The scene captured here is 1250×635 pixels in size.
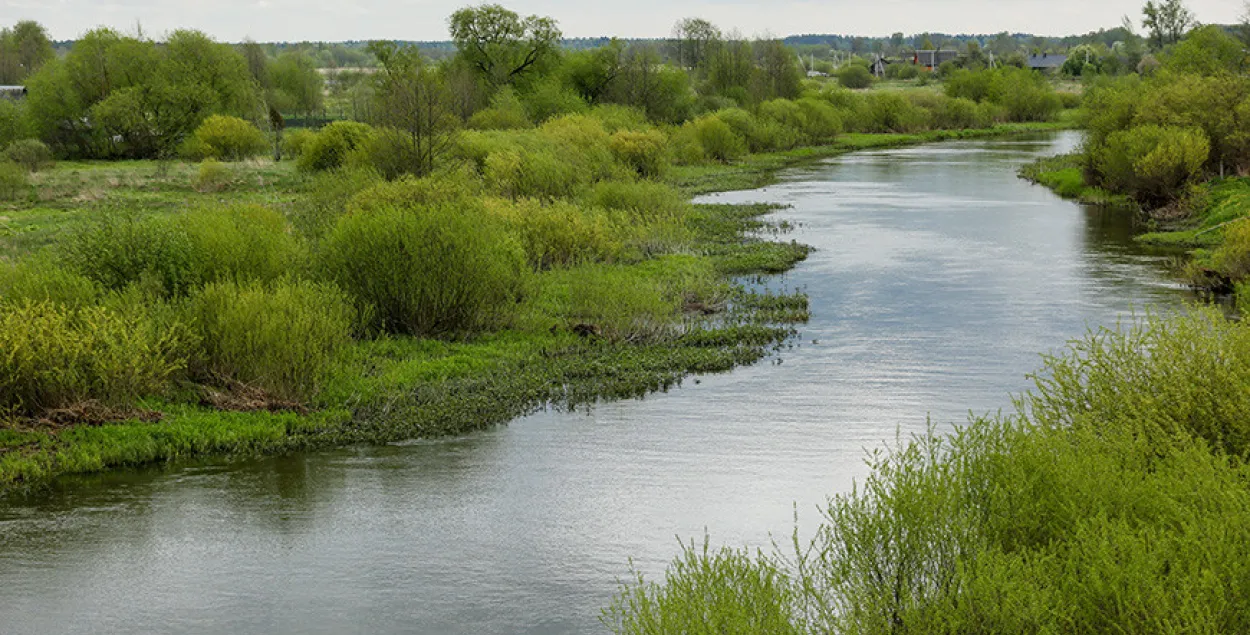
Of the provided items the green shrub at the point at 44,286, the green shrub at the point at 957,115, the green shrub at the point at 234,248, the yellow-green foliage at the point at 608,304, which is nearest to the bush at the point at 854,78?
the green shrub at the point at 957,115

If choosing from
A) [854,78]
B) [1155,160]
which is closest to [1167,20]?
[854,78]

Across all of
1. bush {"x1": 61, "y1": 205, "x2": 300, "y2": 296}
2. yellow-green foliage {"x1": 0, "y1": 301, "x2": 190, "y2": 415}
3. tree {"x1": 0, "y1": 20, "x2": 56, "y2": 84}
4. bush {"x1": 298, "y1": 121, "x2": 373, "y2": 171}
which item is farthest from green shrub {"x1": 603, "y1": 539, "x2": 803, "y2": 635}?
tree {"x1": 0, "y1": 20, "x2": 56, "y2": 84}

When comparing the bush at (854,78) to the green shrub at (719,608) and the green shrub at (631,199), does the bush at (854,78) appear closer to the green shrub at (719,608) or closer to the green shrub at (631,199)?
the green shrub at (631,199)

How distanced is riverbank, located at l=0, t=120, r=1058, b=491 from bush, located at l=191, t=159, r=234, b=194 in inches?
653

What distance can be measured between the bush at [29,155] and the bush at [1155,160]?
45029 millimetres

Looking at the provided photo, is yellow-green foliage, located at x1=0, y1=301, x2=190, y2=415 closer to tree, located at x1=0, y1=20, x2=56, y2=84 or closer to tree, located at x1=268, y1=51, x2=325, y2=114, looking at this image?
tree, located at x1=268, y1=51, x2=325, y2=114

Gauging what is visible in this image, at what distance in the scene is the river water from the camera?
12695mm

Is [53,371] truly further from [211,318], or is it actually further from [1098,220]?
[1098,220]

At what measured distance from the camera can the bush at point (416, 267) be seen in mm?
23078

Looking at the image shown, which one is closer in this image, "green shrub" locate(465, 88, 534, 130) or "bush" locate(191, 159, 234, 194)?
"bush" locate(191, 159, 234, 194)

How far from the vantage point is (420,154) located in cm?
3512

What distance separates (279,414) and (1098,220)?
33323mm

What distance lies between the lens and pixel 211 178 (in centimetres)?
4894

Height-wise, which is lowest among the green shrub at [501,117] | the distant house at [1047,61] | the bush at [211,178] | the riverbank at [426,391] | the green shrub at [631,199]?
the riverbank at [426,391]
